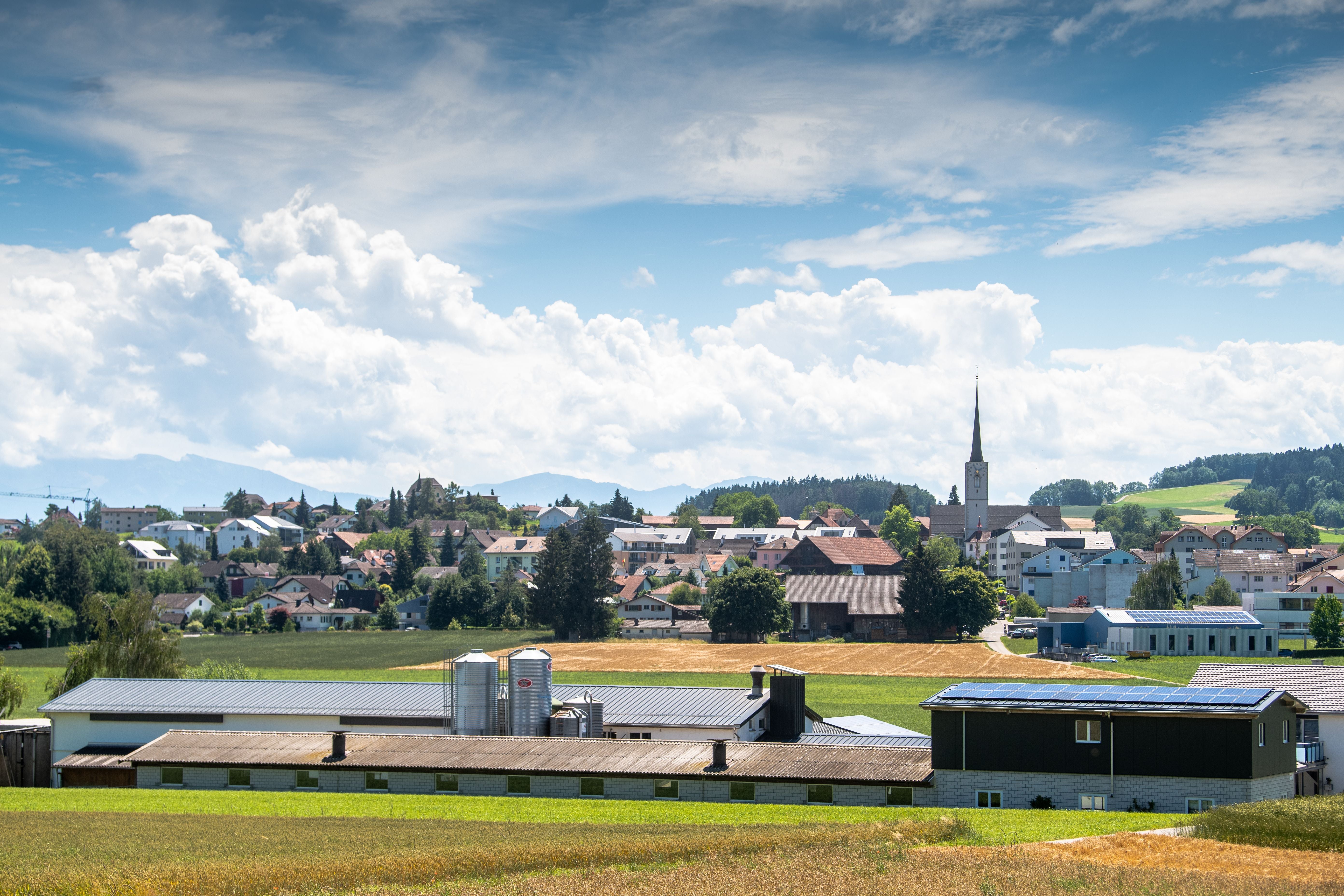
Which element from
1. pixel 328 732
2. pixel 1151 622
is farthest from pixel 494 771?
pixel 1151 622

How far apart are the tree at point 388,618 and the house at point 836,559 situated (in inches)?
1941

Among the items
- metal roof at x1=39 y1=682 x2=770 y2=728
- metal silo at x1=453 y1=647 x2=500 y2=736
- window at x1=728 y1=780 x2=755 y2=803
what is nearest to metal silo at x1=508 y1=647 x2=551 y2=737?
metal silo at x1=453 y1=647 x2=500 y2=736

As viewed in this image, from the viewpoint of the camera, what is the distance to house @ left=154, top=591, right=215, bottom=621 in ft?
532

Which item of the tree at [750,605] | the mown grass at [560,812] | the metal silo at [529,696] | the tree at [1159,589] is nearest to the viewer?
the mown grass at [560,812]

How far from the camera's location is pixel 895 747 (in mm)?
40844

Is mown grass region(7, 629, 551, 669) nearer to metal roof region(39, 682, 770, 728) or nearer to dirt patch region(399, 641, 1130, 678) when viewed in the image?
dirt patch region(399, 641, 1130, 678)

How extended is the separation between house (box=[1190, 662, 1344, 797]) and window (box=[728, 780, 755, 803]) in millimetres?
16071

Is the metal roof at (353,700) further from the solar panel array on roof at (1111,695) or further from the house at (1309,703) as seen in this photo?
the house at (1309,703)

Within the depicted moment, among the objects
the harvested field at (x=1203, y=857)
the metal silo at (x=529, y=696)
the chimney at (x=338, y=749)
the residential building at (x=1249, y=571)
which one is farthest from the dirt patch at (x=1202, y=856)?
the residential building at (x=1249, y=571)

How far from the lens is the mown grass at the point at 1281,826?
28344mm

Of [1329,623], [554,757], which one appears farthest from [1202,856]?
[1329,623]

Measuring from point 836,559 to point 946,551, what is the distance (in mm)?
19948

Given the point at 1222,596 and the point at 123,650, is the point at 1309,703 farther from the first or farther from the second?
the point at 1222,596

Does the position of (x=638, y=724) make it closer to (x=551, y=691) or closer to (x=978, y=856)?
(x=551, y=691)
